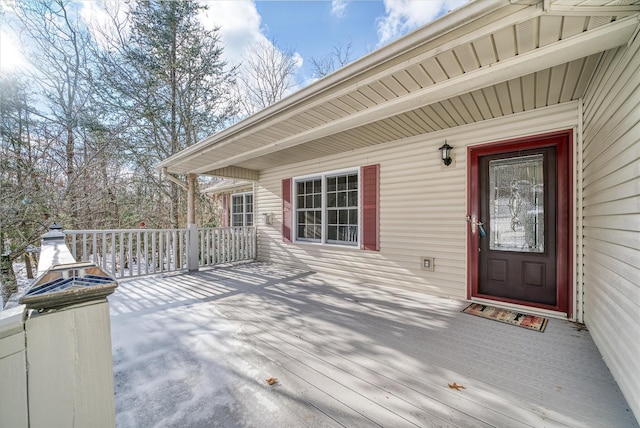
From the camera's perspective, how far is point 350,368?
2092mm

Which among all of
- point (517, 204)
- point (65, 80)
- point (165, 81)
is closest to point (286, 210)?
point (517, 204)

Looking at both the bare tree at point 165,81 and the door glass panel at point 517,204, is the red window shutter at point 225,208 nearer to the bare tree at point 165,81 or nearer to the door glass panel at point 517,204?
the bare tree at point 165,81

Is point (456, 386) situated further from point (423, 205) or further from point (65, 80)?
point (65, 80)

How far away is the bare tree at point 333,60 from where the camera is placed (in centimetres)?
1082

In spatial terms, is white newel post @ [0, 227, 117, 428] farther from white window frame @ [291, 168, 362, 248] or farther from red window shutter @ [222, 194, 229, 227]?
red window shutter @ [222, 194, 229, 227]

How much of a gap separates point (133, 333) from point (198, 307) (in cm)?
78

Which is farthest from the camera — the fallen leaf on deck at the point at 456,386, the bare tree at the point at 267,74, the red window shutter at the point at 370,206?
the bare tree at the point at 267,74

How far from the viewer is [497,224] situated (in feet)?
11.6

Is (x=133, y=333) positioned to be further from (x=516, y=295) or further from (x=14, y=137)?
(x=14, y=137)

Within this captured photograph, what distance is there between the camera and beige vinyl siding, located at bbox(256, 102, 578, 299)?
11.3 ft

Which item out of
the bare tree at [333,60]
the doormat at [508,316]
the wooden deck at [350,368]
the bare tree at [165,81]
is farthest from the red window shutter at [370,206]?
the bare tree at [333,60]

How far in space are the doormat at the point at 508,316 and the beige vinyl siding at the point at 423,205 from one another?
0.37 m

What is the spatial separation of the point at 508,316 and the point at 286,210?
173 inches

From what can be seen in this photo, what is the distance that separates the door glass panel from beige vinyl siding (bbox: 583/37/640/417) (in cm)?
53
